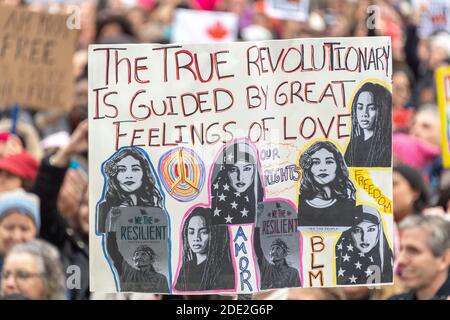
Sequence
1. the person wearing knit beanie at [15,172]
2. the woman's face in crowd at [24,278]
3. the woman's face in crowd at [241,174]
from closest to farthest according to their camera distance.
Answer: the woman's face in crowd at [241,174] < the woman's face in crowd at [24,278] < the person wearing knit beanie at [15,172]

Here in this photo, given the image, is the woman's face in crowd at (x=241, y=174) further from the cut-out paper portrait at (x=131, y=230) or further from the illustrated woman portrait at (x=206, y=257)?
the cut-out paper portrait at (x=131, y=230)

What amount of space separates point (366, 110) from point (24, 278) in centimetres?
164

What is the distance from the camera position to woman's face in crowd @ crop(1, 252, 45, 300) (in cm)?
503

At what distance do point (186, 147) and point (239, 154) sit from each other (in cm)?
19

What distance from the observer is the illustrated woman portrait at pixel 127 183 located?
4.36 metres

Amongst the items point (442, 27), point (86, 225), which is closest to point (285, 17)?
point (442, 27)

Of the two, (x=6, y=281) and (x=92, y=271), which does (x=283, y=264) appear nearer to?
(x=92, y=271)

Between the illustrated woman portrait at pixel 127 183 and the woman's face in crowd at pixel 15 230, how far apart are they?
3.45 ft

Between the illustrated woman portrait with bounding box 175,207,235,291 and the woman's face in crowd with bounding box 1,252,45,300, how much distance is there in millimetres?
914

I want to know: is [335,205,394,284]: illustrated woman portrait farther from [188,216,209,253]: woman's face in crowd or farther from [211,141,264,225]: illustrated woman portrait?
[188,216,209,253]: woman's face in crowd

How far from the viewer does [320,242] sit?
439cm

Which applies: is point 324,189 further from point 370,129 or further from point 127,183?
point 127,183

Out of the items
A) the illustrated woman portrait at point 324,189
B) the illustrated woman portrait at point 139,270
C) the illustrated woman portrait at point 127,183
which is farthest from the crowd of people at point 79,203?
the illustrated woman portrait at point 127,183

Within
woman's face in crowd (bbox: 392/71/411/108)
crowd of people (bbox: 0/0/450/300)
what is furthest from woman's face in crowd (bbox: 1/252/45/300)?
woman's face in crowd (bbox: 392/71/411/108)
